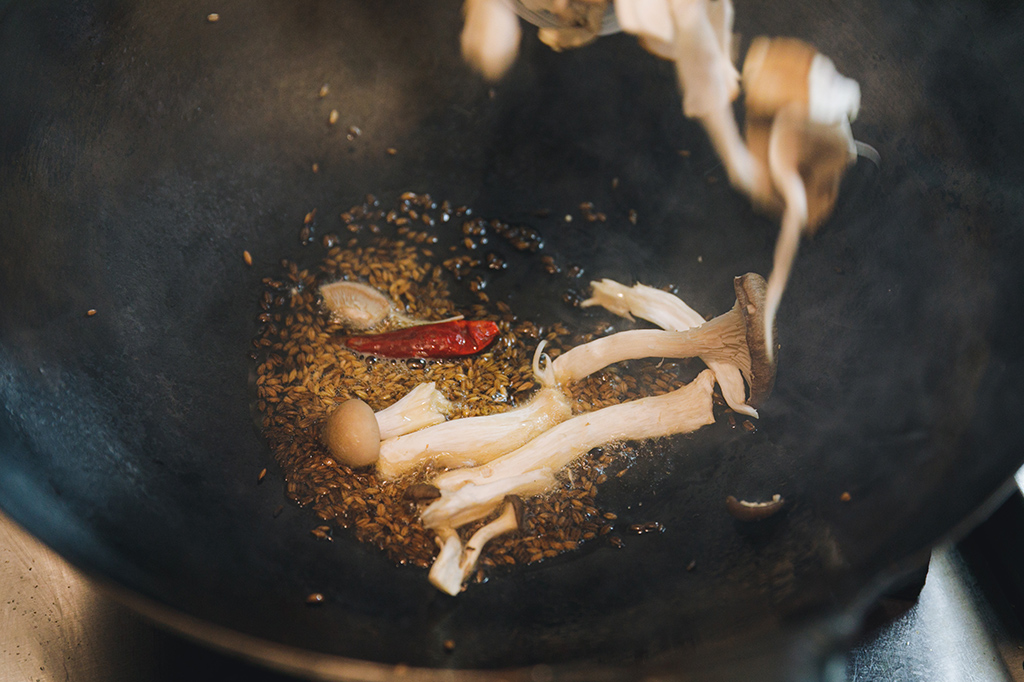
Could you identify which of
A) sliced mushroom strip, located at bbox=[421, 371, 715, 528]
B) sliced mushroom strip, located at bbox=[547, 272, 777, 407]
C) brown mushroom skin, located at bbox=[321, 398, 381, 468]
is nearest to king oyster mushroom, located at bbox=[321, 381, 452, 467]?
brown mushroom skin, located at bbox=[321, 398, 381, 468]

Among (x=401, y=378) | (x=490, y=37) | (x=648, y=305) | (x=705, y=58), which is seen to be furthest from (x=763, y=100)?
(x=401, y=378)

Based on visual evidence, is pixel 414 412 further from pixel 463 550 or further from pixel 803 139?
pixel 803 139

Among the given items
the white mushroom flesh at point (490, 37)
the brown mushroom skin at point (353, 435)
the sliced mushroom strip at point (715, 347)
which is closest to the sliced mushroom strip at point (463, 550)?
the brown mushroom skin at point (353, 435)

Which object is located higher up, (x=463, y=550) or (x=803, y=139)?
(x=803, y=139)

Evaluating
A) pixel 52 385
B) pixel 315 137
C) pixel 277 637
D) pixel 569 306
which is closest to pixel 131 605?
pixel 277 637

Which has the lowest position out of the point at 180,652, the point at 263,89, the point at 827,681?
the point at 827,681

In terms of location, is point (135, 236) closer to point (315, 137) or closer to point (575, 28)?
point (315, 137)

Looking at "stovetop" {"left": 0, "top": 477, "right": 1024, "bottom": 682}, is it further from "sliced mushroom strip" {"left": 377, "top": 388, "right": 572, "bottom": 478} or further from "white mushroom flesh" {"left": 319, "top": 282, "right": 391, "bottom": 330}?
"white mushroom flesh" {"left": 319, "top": 282, "right": 391, "bottom": 330}
